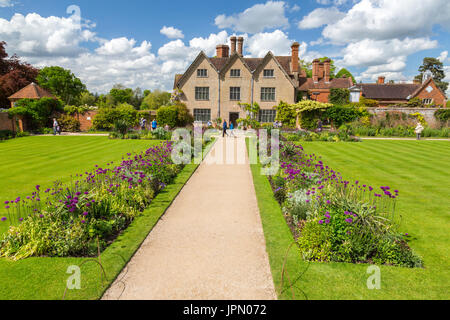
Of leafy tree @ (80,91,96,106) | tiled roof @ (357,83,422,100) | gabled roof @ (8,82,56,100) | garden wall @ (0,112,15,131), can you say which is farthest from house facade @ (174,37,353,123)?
leafy tree @ (80,91,96,106)

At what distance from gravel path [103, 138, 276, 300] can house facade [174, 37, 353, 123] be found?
27.2m

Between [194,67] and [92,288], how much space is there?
3273 centimetres

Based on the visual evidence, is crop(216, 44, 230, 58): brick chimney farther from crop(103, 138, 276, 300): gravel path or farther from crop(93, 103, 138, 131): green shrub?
crop(103, 138, 276, 300): gravel path

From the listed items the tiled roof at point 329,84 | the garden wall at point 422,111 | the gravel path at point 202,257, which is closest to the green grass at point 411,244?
the gravel path at point 202,257

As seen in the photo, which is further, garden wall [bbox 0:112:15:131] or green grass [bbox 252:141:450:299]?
garden wall [bbox 0:112:15:131]

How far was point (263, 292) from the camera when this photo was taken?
3.84 meters

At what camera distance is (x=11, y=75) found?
39.7 metres

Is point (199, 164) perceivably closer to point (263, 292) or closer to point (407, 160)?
point (263, 292)

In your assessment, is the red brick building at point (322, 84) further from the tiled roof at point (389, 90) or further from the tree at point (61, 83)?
the tree at point (61, 83)

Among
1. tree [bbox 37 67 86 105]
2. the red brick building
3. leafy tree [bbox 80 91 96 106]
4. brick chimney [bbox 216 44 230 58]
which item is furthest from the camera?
leafy tree [bbox 80 91 96 106]

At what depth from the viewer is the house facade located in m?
33.2

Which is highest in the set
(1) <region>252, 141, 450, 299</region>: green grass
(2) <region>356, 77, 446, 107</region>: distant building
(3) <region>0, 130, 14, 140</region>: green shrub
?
(2) <region>356, 77, 446, 107</region>: distant building

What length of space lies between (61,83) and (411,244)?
75.8 meters
